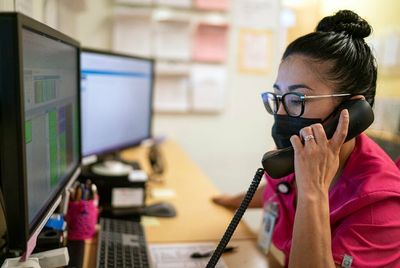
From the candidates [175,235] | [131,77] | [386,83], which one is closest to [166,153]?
[131,77]

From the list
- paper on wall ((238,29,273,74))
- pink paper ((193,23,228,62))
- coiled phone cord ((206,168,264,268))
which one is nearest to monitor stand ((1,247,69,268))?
coiled phone cord ((206,168,264,268))

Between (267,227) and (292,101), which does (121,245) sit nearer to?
(267,227)

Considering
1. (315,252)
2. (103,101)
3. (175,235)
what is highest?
(103,101)

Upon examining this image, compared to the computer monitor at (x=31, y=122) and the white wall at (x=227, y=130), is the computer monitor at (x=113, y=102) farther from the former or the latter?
the white wall at (x=227, y=130)

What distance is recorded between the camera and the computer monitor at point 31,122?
1.78 feet

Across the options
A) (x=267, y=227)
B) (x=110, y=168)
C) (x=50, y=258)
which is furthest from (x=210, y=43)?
(x=50, y=258)

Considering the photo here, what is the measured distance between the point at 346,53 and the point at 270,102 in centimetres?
21

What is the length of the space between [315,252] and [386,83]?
7.61 ft

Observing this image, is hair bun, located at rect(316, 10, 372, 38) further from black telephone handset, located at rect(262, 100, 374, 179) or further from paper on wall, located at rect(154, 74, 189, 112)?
paper on wall, located at rect(154, 74, 189, 112)

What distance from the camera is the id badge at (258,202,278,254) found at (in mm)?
1068

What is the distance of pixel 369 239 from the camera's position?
78 cm

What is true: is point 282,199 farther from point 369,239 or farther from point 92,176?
point 92,176

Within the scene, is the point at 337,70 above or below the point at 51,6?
below

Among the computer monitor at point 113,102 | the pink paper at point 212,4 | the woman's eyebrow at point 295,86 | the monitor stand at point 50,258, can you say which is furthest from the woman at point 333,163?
the pink paper at point 212,4
